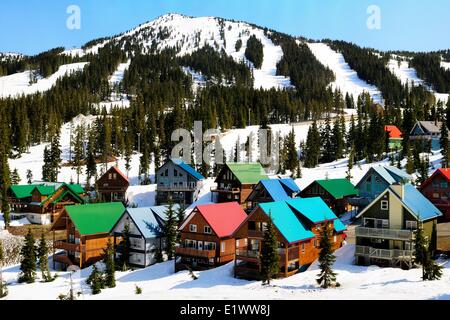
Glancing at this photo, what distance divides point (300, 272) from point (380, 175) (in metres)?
22.6

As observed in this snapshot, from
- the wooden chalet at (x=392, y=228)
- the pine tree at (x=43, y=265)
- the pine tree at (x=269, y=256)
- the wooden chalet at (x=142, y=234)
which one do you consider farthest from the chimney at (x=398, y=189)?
the pine tree at (x=43, y=265)

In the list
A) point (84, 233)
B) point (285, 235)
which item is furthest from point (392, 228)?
point (84, 233)

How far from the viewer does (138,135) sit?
121m

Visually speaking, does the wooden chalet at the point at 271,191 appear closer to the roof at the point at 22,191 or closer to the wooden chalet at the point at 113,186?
the wooden chalet at the point at 113,186

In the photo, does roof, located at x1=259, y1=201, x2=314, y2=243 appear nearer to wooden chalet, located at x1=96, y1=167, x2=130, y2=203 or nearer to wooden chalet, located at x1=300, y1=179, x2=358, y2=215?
wooden chalet, located at x1=300, y1=179, x2=358, y2=215

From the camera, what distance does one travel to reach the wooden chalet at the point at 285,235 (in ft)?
133

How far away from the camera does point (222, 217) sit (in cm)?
4825

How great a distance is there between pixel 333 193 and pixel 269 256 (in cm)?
2742

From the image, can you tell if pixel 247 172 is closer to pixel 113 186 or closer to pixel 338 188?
pixel 338 188

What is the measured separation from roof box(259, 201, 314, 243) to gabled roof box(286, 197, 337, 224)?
82 centimetres

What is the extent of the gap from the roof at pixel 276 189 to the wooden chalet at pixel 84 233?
20.8 meters

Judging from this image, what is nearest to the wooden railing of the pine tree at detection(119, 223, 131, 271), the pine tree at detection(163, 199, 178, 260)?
the pine tree at detection(163, 199, 178, 260)

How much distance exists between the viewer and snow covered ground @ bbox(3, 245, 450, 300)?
3133 cm
